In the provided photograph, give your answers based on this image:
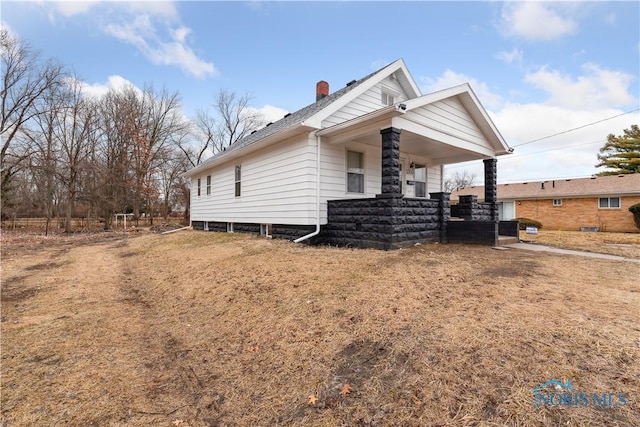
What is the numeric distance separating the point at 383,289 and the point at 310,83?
13.0 metres

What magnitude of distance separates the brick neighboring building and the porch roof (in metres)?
11.4

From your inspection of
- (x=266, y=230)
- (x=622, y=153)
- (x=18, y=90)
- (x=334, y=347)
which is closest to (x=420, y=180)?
(x=266, y=230)

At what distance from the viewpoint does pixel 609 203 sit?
18.7m

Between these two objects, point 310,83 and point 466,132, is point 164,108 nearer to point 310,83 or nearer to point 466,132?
point 310,83

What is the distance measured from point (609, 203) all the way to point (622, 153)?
521 inches

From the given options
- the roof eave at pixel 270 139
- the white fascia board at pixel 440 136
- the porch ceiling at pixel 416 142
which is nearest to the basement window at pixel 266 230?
the roof eave at pixel 270 139

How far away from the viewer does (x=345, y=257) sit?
5984 millimetres

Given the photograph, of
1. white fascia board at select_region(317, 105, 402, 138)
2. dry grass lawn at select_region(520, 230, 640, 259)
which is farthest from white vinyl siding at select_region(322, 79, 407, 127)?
dry grass lawn at select_region(520, 230, 640, 259)

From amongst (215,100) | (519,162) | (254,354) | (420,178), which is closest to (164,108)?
(215,100)

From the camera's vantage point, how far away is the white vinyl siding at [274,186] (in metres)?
8.30

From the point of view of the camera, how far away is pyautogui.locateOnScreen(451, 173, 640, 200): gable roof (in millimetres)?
18328

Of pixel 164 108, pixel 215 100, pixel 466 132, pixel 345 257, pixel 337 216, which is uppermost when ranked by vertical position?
pixel 215 100

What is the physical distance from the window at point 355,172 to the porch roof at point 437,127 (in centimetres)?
57

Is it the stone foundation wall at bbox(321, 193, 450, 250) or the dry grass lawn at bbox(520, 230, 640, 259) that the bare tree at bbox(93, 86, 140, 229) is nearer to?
the stone foundation wall at bbox(321, 193, 450, 250)
